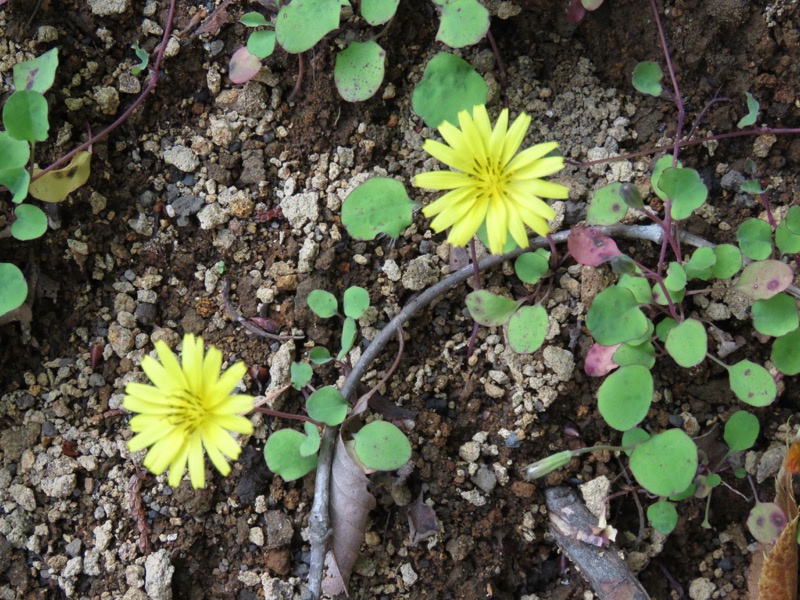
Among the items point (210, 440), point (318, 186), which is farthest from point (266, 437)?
point (318, 186)

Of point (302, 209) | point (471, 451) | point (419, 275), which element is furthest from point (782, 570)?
point (302, 209)

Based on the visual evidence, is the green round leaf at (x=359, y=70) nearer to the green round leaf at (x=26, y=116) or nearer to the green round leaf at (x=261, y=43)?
the green round leaf at (x=261, y=43)

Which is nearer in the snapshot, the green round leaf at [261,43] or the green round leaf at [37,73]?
the green round leaf at [37,73]

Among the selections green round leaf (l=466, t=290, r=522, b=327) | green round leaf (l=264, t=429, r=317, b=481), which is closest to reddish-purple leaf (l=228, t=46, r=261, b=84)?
green round leaf (l=466, t=290, r=522, b=327)

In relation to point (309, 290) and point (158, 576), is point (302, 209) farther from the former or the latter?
point (158, 576)

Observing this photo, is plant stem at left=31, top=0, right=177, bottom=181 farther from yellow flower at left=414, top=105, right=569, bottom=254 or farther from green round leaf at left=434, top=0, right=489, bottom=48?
yellow flower at left=414, top=105, right=569, bottom=254

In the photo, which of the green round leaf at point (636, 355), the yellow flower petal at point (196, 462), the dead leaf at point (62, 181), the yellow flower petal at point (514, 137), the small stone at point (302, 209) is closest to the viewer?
the yellow flower petal at point (196, 462)

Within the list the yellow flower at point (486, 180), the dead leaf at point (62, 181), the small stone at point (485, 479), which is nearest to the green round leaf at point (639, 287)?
the yellow flower at point (486, 180)
